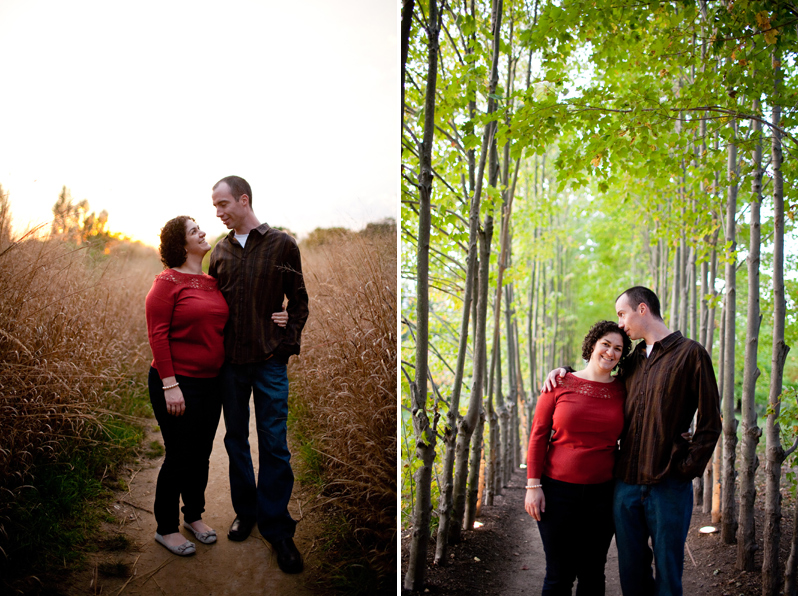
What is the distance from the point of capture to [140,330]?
1.49 m

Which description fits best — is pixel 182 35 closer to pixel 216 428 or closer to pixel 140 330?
pixel 140 330

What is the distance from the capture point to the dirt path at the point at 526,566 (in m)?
1.90

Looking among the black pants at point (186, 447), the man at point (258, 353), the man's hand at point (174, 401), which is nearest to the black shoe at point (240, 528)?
the man at point (258, 353)

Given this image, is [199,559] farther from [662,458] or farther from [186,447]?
[662,458]

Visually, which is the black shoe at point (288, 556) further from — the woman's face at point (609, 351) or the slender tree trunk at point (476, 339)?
the woman's face at point (609, 351)

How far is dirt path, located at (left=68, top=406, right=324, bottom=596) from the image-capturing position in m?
1.32

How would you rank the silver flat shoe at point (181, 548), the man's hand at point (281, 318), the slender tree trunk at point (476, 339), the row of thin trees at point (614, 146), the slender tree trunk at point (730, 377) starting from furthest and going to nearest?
the slender tree trunk at point (730, 377), the slender tree trunk at point (476, 339), the row of thin trees at point (614, 146), the man's hand at point (281, 318), the silver flat shoe at point (181, 548)

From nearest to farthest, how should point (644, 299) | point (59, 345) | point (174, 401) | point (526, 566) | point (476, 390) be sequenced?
point (59, 345), point (174, 401), point (644, 299), point (526, 566), point (476, 390)

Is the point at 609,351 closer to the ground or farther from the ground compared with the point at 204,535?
farther from the ground

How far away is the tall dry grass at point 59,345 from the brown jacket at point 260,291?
0.78 feet

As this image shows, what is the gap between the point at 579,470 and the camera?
1.72 meters

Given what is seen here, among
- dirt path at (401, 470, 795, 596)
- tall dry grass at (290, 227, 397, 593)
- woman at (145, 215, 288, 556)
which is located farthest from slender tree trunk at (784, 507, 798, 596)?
woman at (145, 215, 288, 556)

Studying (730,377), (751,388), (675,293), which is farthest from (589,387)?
(675,293)

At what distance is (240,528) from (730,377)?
7.63ft
